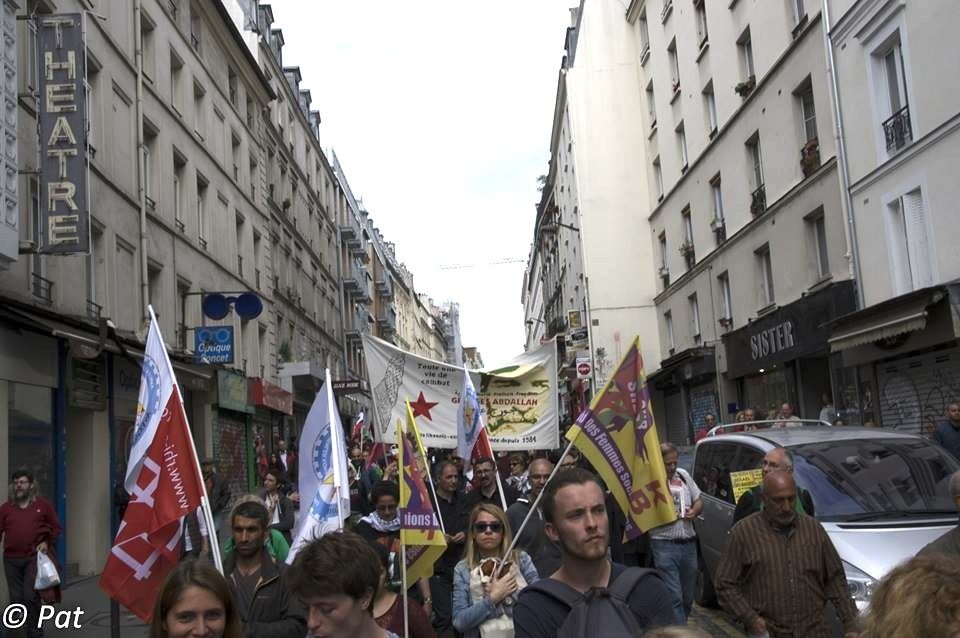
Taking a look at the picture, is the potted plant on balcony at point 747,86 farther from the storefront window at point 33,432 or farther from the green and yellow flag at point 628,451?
the green and yellow flag at point 628,451

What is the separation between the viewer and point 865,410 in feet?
58.2

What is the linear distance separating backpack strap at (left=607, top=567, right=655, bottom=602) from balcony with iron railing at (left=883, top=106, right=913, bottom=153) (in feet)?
48.3

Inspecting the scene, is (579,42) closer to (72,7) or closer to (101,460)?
(72,7)

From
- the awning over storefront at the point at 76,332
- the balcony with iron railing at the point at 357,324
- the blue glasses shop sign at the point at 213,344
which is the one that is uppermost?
the balcony with iron railing at the point at 357,324

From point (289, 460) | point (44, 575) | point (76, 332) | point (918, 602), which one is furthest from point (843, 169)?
point (918, 602)

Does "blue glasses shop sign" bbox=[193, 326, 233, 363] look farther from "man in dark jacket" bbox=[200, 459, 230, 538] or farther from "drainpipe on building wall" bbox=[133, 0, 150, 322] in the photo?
"man in dark jacket" bbox=[200, 459, 230, 538]

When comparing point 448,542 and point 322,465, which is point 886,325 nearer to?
point 448,542

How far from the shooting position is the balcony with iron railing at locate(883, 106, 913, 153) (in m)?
16.1

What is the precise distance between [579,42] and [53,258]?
87.2 ft

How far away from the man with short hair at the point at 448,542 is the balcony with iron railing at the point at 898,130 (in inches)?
446

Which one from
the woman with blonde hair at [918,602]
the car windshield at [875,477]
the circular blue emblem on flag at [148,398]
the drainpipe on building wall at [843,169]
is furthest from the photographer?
the drainpipe on building wall at [843,169]

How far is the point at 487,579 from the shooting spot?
520 centimetres

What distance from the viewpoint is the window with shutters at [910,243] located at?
1586cm
